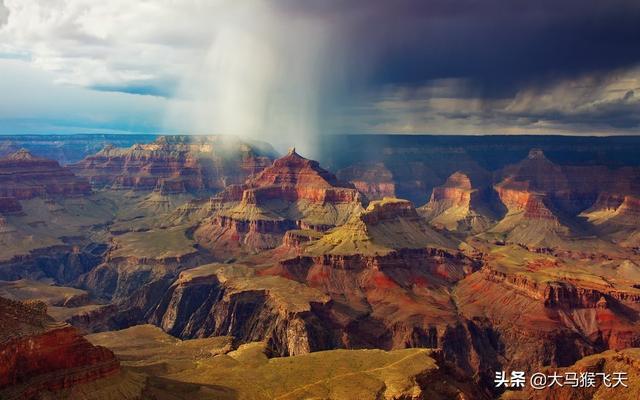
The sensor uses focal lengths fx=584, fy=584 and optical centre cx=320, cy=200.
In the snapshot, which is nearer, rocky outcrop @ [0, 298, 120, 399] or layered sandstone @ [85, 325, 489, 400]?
rocky outcrop @ [0, 298, 120, 399]

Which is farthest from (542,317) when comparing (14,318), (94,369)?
(14,318)

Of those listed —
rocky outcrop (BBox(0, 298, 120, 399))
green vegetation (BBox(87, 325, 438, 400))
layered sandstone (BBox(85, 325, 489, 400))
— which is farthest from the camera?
layered sandstone (BBox(85, 325, 489, 400))

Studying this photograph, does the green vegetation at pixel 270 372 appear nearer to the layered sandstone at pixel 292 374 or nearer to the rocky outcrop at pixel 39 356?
the layered sandstone at pixel 292 374

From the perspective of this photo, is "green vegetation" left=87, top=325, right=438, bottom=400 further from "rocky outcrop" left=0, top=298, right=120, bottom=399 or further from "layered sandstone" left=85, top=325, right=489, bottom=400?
"rocky outcrop" left=0, top=298, right=120, bottom=399

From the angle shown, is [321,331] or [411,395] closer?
[411,395]

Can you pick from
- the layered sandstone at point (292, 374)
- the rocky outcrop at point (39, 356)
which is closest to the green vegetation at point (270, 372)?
the layered sandstone at point (292, 374)

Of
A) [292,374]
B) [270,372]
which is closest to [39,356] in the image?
[270,372]

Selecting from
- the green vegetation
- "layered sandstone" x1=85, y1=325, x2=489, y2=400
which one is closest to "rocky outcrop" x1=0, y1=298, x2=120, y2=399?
the green vegetation

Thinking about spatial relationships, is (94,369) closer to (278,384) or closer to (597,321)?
(278,384)
